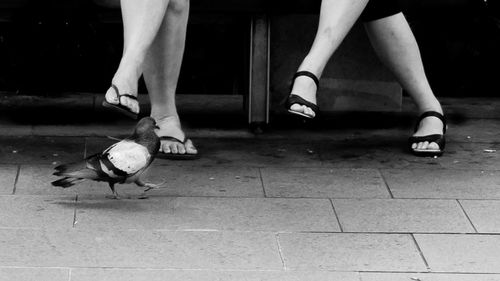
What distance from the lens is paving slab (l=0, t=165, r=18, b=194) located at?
5090 mm

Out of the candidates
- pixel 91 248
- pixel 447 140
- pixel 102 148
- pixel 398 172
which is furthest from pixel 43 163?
pixel 447 140

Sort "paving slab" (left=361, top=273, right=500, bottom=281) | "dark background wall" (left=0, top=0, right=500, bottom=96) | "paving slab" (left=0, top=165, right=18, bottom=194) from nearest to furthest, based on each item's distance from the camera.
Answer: "paving slab" (left=361, top=273, right=500, bottom=281) → "paving slab" (left=0, top=165, right=18, bottom=194) → "dark background wall" (left=0, top=0, right=500, bottom=96)

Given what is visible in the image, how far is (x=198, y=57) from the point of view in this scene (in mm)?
7344

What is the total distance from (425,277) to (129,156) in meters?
1.30

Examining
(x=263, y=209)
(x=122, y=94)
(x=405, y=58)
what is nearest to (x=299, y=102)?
(x=263, y=209)

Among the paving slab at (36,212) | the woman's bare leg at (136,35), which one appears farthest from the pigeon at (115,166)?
the woman's bare leg at (136,35)

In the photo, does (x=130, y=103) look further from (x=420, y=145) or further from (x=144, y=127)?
(x=420, y=145)

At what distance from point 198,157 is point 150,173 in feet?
1.24

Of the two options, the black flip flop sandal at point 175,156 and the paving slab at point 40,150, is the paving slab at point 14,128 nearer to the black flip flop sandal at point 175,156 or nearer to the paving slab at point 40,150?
the paving slab at point 40,150

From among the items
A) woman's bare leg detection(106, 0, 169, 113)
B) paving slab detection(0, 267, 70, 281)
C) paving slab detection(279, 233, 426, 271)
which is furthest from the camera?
woman's bare leg detection(106, 0, 169, 113)

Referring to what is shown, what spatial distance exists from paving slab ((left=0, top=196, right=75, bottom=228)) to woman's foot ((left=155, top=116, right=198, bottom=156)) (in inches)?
31.2

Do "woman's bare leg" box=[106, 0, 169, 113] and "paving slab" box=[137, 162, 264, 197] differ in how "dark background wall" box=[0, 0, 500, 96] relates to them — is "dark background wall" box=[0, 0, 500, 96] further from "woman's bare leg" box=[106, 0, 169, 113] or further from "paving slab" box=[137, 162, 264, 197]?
"woman's bare leg" box=[106, 0, 169, 113]

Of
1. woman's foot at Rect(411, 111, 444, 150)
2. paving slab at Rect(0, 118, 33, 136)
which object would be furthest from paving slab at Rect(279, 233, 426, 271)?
paving slab at Rect(0, 118, 33, 136)

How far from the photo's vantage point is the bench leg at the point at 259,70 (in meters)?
6.08
